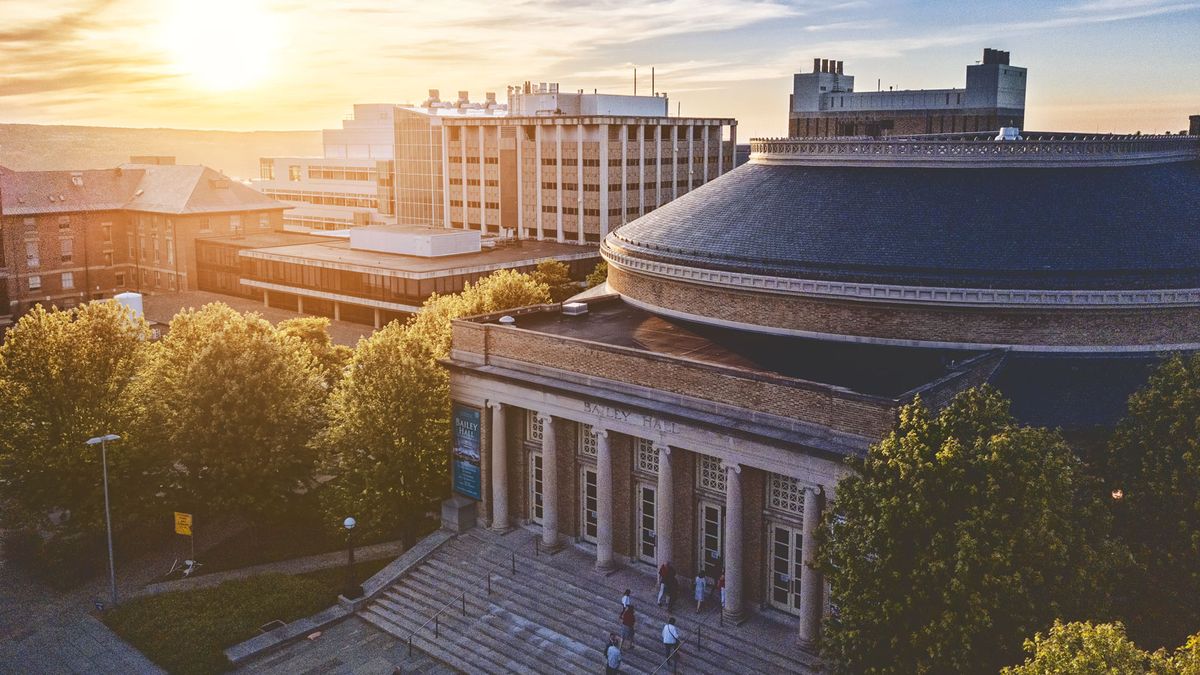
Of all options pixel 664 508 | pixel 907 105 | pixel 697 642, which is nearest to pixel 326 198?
pixel 907 105

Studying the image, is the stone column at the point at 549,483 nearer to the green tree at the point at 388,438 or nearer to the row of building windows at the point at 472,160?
the green tree at the point at 388,438

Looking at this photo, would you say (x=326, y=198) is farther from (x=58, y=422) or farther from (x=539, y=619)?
(x=539, y=619)

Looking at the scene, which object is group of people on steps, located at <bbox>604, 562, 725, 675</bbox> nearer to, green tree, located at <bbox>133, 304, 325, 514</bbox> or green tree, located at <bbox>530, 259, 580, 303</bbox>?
green tree, located at <bbox>133, 304, 325, 514</bbox>

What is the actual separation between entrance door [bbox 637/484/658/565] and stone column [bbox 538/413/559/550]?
13.0 ft

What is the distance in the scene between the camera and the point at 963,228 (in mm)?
40719

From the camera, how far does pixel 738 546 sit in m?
35.2

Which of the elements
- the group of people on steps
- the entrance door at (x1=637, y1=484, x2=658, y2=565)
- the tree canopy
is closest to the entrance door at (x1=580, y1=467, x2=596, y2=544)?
the entrance door at (x1=637, y1=484, x2=658, y2=565)

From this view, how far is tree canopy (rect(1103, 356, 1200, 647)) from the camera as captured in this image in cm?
2750

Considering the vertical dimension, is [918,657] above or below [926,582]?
below

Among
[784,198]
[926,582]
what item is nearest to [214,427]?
[784,198]

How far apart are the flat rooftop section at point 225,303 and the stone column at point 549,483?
151 feet

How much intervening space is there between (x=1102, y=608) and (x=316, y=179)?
16153cm

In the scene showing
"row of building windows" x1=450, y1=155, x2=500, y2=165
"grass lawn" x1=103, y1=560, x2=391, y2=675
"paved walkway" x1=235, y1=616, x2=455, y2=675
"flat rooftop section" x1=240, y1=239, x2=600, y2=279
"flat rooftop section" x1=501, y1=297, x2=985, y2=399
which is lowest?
"paved walkway" x1=235, y1=616, x2=455, y2=675

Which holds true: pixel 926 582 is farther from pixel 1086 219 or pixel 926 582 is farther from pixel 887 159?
pixel 887 159
